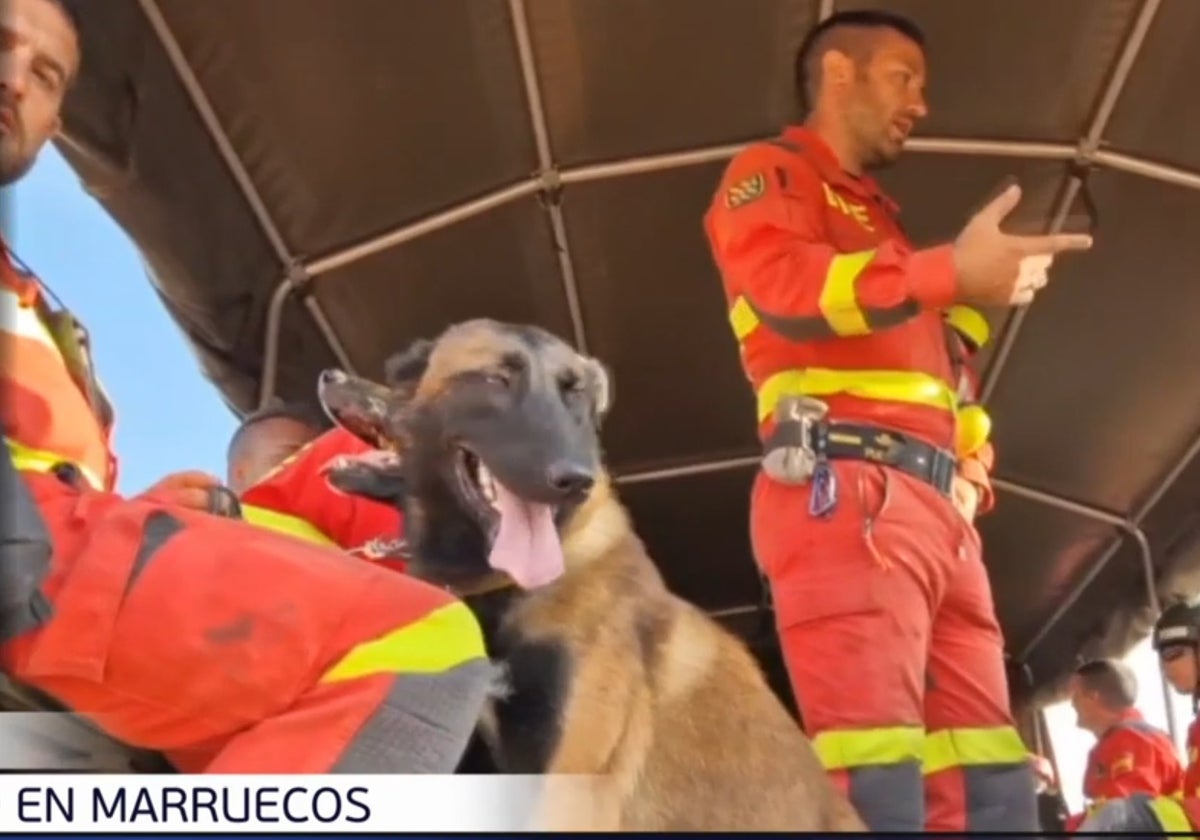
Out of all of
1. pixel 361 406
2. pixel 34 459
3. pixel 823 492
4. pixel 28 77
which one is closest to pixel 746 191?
pixel 823 492

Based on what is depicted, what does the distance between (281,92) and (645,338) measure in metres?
0.82

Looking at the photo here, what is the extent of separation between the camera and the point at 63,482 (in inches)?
46.6

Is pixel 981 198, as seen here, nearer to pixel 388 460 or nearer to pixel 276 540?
pixel 388 460

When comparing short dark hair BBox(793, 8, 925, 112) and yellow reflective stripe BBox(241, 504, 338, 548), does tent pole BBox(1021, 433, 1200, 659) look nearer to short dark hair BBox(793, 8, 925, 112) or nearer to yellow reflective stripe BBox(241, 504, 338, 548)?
short dark hair BBox(793, 8, 925, 112)

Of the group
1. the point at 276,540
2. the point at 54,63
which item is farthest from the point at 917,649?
the point at 54,63

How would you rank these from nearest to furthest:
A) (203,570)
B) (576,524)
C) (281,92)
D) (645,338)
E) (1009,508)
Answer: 1. (203,570)
2. (576,524)
3. (281,92)
4. (645,338)
5. (1009,508)

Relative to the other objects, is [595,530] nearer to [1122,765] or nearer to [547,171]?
[547,171]

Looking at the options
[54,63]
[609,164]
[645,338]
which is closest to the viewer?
[54,63]

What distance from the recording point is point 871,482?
5.94ft

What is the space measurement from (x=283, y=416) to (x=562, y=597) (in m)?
0.84


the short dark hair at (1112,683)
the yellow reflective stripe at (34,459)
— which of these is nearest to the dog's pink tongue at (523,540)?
the yellow reflective stripe at (34,459)

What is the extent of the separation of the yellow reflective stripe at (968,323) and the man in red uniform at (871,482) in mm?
81

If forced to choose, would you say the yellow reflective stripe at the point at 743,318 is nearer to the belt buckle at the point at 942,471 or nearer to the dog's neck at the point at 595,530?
the belt buckle at the point at 942,471

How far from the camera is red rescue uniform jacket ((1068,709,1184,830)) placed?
8.71ft
